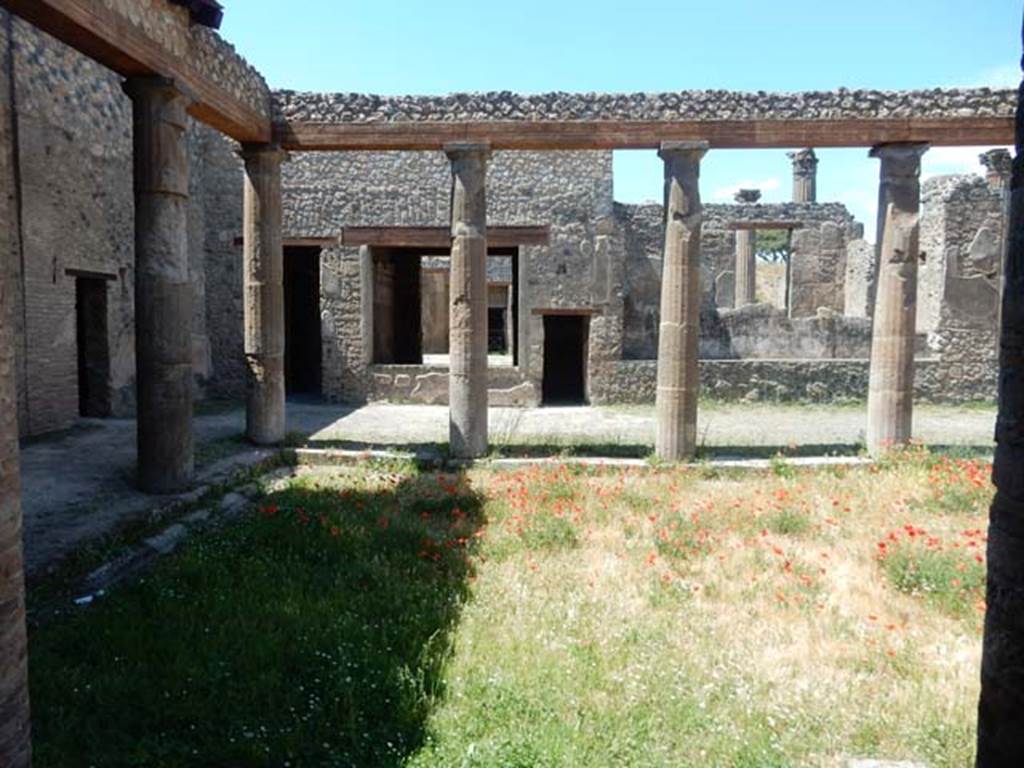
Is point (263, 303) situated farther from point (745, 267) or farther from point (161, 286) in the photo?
point (745, 267)

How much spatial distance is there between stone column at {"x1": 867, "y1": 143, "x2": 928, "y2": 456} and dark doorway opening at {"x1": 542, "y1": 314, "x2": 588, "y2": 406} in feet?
29.8

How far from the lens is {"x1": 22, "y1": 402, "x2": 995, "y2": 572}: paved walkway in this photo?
6.36 metres

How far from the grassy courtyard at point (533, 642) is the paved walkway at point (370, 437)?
4.19ft

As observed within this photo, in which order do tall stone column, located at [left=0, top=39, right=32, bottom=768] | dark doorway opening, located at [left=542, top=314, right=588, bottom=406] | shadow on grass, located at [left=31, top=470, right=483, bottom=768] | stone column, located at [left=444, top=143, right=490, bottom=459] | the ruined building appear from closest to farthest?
tall stone column, located at [left=0, top=39, right=32, bottom=768] → shadow on grass, located at [left=31, top=470, right=483, bottom=768] → stone column, located at [left=444, top=143, right=490, bottom=459] → the ruined building → dark doorway opening, located at [left=542, top=314, right=588, bottom=406]

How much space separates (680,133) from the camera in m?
8.67

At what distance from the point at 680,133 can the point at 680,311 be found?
213 cm

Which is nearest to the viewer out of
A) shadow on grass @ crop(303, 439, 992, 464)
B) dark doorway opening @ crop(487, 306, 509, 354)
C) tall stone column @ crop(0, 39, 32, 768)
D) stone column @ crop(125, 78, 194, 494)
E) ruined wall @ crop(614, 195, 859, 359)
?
tall stone column @ crop(0, 39, 32, 768)

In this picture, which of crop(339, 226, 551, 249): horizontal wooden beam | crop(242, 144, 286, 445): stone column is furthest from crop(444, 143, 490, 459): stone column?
crop(339, 226, 551, 249): horizontal wooden beam

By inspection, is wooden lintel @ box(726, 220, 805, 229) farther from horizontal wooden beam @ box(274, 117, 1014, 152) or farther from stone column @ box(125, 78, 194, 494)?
stone column @ box(125, 78, 194, 494)

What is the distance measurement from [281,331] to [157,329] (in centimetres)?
267

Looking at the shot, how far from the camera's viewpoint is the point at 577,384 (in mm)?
18000

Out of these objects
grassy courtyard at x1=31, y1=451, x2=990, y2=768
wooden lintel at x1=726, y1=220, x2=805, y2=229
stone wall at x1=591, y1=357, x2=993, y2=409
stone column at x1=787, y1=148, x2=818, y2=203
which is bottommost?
grassy courtyard at x1=31, y1=451, x2=990, y2=768

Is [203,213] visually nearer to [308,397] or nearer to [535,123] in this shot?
[308,397]

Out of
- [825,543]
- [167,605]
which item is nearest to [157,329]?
[167,605]
